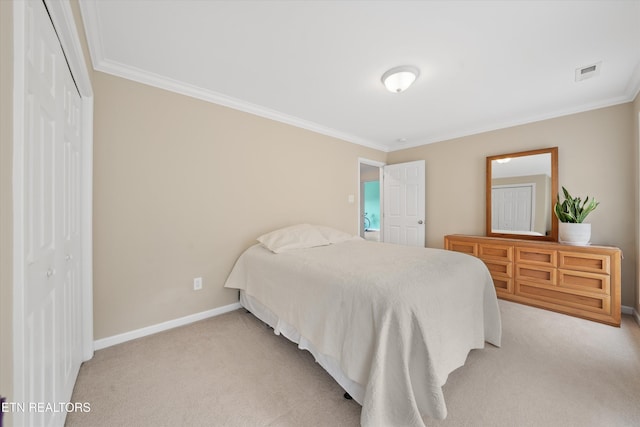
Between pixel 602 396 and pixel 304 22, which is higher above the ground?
pixel 304 22

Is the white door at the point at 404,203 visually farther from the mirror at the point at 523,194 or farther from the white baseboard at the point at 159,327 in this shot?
the white baseboard at the point at 159,327

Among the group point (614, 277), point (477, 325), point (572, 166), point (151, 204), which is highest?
point (572, 166)

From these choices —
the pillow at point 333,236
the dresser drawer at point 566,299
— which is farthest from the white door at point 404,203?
the pillow at point 333,236

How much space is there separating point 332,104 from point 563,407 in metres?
3.05

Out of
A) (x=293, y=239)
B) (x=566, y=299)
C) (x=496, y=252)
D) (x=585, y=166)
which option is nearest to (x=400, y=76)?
(x=293, y=239)

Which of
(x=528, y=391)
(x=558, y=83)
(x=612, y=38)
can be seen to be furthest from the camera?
(x=558, y=83)

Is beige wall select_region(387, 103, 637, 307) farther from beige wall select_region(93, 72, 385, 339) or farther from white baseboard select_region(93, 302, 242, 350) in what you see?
white baseboard select_region(93, 302, 242, 350)

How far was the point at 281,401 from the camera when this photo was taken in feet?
4.74

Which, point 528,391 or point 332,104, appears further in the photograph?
point 332,104

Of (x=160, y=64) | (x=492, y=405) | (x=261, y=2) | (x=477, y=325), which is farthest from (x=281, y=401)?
(x=160, y=64)

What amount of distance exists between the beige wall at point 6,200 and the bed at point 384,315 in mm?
1245

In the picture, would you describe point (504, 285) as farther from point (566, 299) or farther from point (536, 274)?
point (566, 299)

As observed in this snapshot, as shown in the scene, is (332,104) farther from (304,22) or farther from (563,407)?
(563,407)

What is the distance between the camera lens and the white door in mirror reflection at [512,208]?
3174 millimetres
